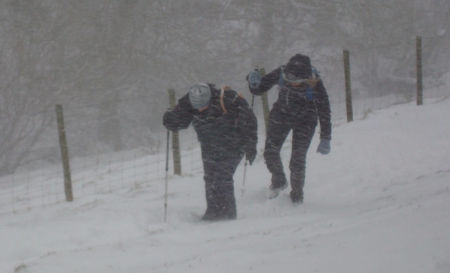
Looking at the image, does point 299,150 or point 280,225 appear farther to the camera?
point 299,150

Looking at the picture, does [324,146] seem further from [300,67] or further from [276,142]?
[300,67]

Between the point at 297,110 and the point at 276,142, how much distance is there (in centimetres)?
55

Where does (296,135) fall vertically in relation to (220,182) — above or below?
above

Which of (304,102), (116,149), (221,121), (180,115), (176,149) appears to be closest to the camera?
(221,121)

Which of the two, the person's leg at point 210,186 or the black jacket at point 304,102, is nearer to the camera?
the person's leg at point 210,186

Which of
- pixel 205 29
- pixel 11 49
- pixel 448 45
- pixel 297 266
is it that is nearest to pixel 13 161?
pixel 11 49

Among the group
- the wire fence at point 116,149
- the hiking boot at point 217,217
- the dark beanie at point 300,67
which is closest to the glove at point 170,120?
the hiking boot at point 217,217

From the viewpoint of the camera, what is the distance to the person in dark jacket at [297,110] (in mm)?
7371

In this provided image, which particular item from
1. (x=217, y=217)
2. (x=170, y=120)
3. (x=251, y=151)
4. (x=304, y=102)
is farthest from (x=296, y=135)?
(x=170, y=120)

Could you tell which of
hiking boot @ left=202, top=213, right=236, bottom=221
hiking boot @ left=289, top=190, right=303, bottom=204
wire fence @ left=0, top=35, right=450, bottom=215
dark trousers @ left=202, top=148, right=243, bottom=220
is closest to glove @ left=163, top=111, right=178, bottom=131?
dark trousers @ left=202, top=148, right=243, bottom=220

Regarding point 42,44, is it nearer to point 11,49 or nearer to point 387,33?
point 11,49

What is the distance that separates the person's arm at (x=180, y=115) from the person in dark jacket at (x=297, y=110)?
3.79ft

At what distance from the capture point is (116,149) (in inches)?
989

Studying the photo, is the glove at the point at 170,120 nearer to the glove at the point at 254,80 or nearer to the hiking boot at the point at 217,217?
the hiking boot at the point at 217,217
